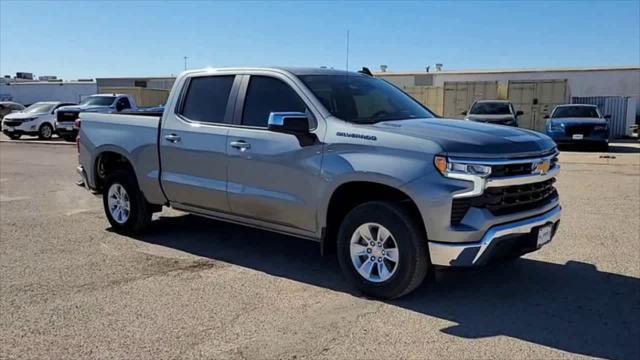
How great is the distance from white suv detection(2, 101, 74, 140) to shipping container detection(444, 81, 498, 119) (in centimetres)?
1917

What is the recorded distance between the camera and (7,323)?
431cm

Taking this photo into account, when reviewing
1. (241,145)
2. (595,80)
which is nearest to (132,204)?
(241,145)

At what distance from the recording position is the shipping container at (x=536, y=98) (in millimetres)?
26953

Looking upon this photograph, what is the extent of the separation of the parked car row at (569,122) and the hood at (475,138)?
14129 mm

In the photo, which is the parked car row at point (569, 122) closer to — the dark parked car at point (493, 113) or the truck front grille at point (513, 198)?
the dark parked car at point (493, 113)

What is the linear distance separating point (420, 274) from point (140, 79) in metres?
52.0

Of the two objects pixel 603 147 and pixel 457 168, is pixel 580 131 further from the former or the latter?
pixel 457 168

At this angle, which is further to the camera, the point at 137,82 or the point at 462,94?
the point at 137,82

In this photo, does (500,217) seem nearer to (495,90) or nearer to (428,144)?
(428,144)

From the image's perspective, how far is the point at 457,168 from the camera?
4320 mm

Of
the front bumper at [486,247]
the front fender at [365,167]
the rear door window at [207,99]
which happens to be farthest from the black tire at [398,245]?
the rear door window at [207,99]

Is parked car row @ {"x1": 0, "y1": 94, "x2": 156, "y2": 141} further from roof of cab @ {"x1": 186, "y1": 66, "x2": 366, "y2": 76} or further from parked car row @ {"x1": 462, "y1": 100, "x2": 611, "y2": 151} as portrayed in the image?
roof of cab @ {"x1": 186, "y1": 66, "x2": 366, "y2": 76}

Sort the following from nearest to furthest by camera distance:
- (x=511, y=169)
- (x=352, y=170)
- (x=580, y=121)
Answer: (x=511, y=169) < (x=352, y=170) < (x=580, y=121)

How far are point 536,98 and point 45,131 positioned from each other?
23.4m
